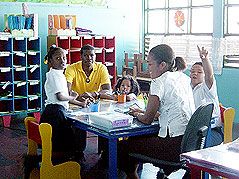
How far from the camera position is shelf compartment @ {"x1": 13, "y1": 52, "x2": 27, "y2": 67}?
645cm

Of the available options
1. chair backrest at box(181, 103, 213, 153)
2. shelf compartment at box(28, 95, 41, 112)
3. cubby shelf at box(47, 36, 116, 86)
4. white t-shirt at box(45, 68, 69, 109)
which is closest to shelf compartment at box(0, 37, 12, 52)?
cubby shelf at box(47, 36, 116, 86)

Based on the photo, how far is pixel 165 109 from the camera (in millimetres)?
3145

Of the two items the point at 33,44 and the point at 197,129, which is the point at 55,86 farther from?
the point at 33,44

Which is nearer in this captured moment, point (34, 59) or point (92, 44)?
point (34, 59)

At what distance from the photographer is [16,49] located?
21.9 ft

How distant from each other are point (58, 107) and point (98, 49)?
146 inches

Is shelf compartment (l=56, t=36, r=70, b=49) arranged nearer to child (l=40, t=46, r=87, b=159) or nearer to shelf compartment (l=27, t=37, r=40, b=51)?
shelf compartment (l=27, t=37, r=40, b=51)

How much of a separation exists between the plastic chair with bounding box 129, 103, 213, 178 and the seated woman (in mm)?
71

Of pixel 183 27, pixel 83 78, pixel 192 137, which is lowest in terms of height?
pixel 192 137

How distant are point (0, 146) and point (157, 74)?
282 cm

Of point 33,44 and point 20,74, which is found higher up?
point 33,44

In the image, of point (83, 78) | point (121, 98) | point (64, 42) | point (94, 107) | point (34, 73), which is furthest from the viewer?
point (64, 42)

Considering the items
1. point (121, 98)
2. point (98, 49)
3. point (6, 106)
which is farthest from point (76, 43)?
point (121, 98)

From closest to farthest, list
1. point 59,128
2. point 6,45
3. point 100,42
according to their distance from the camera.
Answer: point 59,128 < point 6,45 < point 100,42
